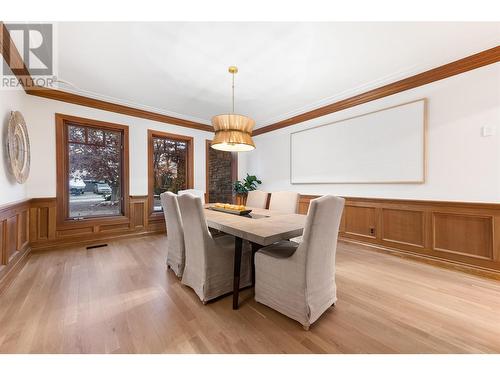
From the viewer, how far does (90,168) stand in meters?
3.69

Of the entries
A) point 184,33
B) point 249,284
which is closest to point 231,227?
point 249,284

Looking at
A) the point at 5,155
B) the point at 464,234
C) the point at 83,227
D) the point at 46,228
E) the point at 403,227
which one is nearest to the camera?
the point at 5,155

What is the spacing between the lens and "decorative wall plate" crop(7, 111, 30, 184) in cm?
233

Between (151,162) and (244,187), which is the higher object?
(151,162)

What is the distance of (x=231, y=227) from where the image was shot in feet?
5.77

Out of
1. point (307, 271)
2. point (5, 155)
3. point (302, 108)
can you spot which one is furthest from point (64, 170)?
point (302, 108)

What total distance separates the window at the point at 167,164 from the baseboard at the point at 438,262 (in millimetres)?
3868

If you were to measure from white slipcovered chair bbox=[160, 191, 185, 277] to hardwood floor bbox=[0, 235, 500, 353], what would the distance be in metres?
0.16

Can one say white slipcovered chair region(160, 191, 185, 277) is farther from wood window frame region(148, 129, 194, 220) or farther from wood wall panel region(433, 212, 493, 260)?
wood wall panel region(433, 212, 493, 260)

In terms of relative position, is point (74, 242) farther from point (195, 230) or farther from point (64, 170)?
point (195, 230)

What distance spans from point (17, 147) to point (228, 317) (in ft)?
10.5

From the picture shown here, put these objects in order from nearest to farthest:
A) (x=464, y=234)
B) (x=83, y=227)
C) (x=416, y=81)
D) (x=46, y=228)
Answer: (x=464, y=234) < (x=416, y=81) < (x=46, y=228) < (x=83, y=227)
